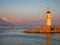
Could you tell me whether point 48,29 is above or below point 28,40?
above

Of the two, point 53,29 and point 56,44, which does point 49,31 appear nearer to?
point 53,29

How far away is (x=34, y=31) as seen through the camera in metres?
47.2

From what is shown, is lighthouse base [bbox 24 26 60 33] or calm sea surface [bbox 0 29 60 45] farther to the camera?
lighthouse base [bbox 24 26 60 33]

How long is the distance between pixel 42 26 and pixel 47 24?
1.30 metres

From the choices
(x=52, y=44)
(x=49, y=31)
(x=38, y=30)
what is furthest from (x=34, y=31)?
(x=52, y=44)

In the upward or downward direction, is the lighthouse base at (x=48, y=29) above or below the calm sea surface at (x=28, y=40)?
above

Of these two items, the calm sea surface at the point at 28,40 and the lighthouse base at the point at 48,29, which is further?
the lighthouse base at the point at 48,29

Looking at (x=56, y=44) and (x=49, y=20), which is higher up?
(x=49, y=20)

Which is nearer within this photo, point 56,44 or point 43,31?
point 56,44

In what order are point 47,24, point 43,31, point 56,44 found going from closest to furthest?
point 56,44, point 47,24, point 43,31

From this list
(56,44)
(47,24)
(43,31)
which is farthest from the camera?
(43,31)

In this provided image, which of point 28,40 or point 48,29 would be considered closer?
point 28,40

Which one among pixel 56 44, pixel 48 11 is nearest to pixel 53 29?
pixel 48 11

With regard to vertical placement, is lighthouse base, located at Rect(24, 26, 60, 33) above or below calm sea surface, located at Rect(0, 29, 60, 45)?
above
